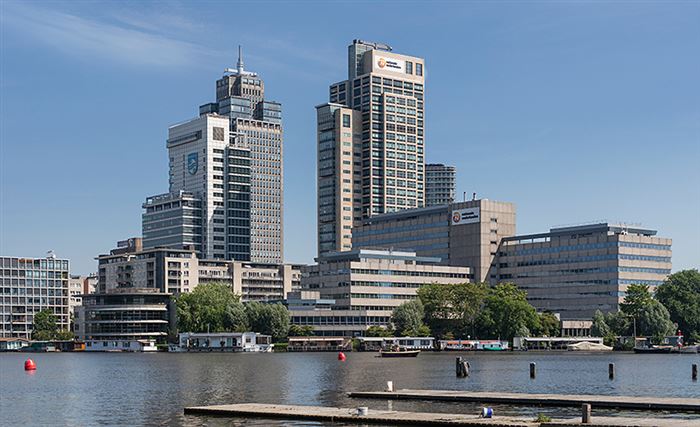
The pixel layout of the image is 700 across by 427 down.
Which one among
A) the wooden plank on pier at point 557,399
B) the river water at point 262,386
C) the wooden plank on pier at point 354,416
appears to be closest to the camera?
the wooden plank on pier at point 354,416

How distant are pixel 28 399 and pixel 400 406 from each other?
4126cm

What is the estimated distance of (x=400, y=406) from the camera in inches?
3494

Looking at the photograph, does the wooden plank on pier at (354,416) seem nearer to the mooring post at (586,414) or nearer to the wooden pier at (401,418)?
A: the wooden pier at (401,418)

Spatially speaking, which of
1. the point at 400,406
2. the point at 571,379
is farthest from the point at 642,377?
the point at 400,406

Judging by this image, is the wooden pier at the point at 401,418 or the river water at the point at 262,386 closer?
the wooden pier at the point at 401,418

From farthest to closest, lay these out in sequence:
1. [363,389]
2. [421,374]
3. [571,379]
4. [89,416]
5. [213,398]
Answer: [421,374], [571,379], [363,389], [213,398], [89,416]

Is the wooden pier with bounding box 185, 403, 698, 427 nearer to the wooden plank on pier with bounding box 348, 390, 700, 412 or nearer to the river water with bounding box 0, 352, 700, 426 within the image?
the river water with bounding box 0, 352, 700, 426

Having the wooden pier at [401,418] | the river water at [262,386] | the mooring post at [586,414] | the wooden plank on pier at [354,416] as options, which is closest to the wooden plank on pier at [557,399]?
the river water at [262,386]

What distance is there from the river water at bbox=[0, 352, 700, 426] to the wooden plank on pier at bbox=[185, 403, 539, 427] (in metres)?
1.65

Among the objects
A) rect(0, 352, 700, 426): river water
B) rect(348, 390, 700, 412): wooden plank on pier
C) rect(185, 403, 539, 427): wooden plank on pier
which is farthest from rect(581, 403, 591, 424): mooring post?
rect(348, 390, 700, 412): wooden plank on pier

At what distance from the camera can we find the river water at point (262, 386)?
288 feet

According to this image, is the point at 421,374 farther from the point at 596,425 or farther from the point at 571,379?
the point at 596,425

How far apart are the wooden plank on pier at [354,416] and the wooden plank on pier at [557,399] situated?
13.6 m

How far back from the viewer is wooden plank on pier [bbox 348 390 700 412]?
82887 millimetres
